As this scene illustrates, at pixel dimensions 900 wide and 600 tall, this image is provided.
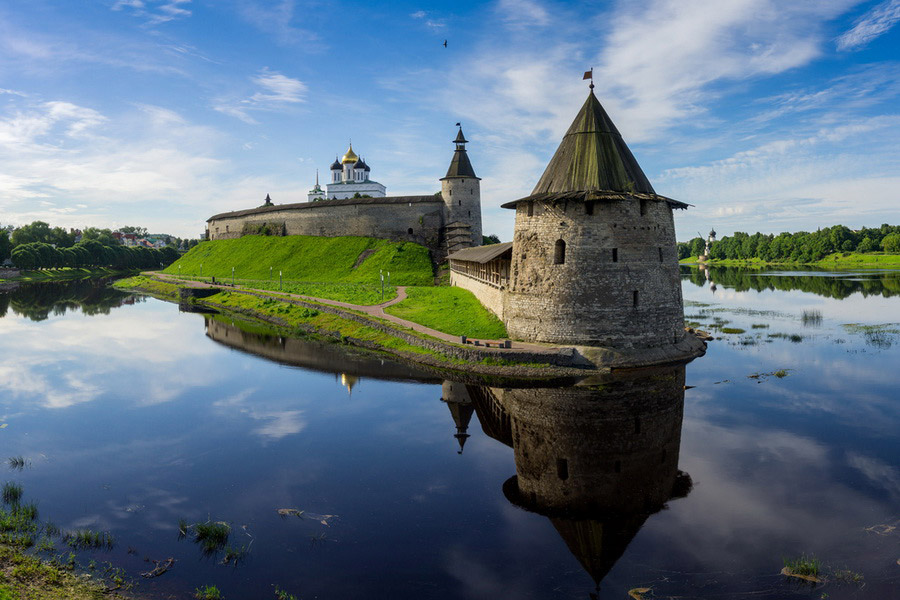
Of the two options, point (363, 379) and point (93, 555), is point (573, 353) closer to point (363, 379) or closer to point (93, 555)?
point (363, 379)

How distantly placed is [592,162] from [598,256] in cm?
364

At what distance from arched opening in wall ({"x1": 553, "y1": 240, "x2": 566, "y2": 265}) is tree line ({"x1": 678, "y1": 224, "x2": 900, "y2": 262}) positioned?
251 feet

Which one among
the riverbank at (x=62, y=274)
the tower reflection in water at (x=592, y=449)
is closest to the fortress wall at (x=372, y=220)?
the riverbank at (x=62, y=274)

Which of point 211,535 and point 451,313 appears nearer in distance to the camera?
point 211,535

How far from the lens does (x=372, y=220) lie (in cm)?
5700

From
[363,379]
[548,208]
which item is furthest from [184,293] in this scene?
[548,208]

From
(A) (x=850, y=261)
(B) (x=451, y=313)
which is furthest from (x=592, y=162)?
(A) (x=850, y=261)

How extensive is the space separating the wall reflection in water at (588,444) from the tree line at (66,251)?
229 ft

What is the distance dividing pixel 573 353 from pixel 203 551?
1386 cm

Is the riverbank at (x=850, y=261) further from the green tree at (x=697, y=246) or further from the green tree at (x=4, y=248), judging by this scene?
the green tree at (x=4, y=248)

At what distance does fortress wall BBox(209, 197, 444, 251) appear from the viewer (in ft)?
180

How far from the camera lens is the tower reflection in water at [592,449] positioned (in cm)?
934

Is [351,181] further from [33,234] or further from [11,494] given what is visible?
[11,494]

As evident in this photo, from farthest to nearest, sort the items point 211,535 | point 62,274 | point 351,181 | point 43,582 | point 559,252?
1. point 351,181
2. point 62,274
3. point 559,252
4. point 211,535
5. point 43,582
